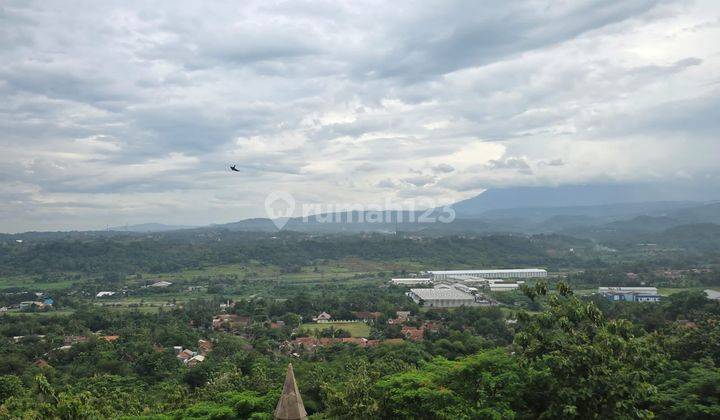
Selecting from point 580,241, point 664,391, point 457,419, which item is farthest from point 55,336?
point 580,241

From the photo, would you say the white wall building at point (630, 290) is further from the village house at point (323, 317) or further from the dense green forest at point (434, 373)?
the village house at point (323, 317)

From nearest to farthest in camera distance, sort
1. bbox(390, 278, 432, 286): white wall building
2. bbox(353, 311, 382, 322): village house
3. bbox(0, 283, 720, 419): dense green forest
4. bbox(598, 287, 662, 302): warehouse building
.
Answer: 1. bbox(0, 283, 720, 419): dense green forest
2. bbox(353, 311, 382, 322): village house
3. bbox(598, 287, 662, 302): warehouse building
4. bbox(390, 278, 432, 286): white wall building

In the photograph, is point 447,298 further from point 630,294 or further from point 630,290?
point 630,290

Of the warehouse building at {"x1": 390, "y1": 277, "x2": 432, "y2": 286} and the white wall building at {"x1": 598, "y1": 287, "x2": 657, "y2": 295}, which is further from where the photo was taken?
the warehouse building at {"x1": 390, "y1": 277, "x2": 432, "y2": 286}

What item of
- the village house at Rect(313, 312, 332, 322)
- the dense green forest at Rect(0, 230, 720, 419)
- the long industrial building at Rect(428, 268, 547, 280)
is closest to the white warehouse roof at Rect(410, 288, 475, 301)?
the dense green forest at Rect(0, 230, 720, 419)

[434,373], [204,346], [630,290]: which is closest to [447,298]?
→ [630,290]

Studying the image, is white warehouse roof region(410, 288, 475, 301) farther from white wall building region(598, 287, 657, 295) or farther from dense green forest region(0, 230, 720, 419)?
white wall building region(598, 287, 657, 295)

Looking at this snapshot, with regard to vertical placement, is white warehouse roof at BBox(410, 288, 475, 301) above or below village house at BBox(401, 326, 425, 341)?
below
